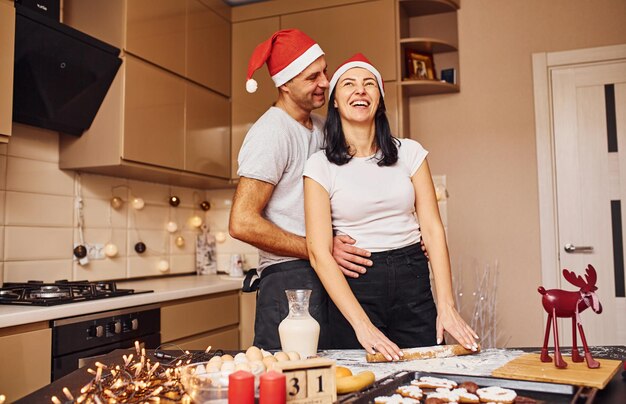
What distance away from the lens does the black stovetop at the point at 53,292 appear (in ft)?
6.70

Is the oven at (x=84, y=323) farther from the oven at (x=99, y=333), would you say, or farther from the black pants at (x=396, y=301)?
the black pants at (x=396, y=301)

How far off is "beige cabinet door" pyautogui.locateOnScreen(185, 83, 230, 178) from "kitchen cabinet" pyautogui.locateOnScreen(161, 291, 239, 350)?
29.1 inches

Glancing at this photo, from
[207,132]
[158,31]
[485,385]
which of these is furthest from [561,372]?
[207,132]

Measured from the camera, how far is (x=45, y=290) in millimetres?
2191

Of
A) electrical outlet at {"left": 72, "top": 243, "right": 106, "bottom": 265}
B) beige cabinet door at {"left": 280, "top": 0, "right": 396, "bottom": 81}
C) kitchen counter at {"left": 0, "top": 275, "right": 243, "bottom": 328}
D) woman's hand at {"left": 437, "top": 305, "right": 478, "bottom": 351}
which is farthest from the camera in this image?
beige cabinet door at {"left": 280, "top": 0, "right": 396, "bottom": 81}

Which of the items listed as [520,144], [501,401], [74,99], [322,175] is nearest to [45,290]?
[74,99]

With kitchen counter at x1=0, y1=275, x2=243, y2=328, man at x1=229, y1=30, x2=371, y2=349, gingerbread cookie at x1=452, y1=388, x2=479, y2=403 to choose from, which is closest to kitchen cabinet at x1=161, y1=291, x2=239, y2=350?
kitchen counter at x1=0, y1=275, x2=243, y2=328

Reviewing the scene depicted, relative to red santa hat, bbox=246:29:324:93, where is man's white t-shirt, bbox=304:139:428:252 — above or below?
below

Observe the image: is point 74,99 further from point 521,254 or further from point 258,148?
point 521,254

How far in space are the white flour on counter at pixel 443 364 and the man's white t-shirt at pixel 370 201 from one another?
0.46 metres

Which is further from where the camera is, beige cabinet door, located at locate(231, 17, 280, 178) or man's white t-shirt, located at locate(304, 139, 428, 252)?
beige cabinet door, located at locate(231, 17, 280, 178)

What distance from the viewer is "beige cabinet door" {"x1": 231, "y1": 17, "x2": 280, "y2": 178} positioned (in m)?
3.52

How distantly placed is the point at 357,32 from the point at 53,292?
214 centimetres

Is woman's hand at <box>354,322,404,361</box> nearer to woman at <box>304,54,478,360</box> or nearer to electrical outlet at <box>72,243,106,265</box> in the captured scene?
woman at <box>304,54,478,360</box>
